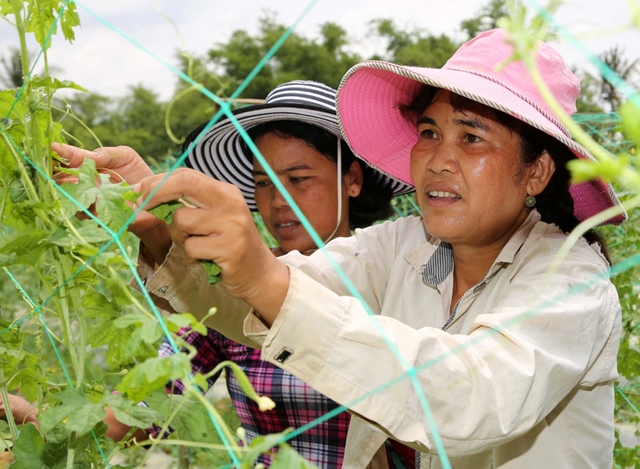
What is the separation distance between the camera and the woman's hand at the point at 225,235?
0.90 m

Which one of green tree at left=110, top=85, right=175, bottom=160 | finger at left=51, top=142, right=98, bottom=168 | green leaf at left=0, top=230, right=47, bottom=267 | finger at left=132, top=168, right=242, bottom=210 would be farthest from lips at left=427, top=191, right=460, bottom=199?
green tree at left=110, top=85, right=175, bottom=160

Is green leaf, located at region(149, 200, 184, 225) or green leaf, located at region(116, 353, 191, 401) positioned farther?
green leaf, located at region(149, 200, 184, 225)

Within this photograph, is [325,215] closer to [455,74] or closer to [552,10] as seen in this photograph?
[455,74]

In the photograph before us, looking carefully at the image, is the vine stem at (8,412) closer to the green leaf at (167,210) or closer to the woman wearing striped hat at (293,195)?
the green leaf at (167,210)

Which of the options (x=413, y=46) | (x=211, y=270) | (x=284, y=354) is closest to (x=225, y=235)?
(x=211, y=270)

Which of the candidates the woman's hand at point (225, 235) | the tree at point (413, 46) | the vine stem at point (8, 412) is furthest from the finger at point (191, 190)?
the tree at point (413, 46)

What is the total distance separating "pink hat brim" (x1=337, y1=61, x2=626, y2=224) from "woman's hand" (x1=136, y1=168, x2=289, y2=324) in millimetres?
509

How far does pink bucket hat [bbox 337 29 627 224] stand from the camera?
4.04 ft

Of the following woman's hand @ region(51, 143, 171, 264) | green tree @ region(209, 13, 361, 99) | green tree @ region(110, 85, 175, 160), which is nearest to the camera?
woman's hand @ region(51, 143, 171, 264)

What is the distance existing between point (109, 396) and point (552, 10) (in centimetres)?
65

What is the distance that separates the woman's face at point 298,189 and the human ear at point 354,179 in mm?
96

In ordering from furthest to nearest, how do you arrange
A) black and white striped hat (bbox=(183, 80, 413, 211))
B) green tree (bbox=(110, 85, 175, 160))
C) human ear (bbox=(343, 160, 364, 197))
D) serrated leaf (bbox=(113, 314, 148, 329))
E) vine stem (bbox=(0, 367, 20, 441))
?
green tree (bbox=(110, 85, 175, 160)) < human ear (bbox=(343, 160, 364, 197)) < black and white striped hat (bbox=(183, 80, 413, 211)) < vine stem (bbox=(0, 367, 20, 441)) < serrated leaf (bbox=(113, 314, 148, 329))

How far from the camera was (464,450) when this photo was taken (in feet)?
3.10

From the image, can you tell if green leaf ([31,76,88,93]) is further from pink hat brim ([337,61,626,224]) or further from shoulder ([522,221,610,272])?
shoulder ([522,221,610,272])
